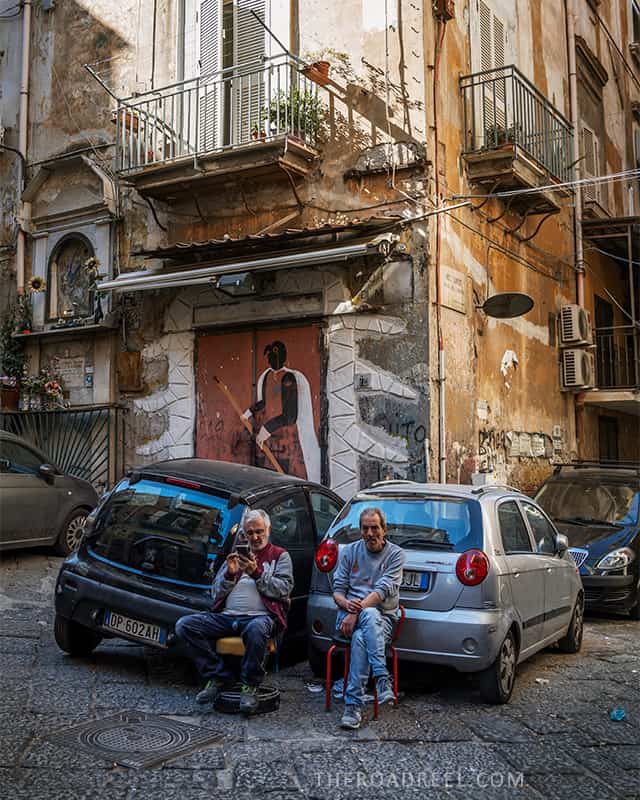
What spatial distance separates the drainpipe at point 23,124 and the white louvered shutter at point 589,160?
1063 cm

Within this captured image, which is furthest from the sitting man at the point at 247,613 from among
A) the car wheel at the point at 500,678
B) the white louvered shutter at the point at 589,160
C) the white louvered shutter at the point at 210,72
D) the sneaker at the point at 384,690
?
the white louvered shutter at the point at 589,160

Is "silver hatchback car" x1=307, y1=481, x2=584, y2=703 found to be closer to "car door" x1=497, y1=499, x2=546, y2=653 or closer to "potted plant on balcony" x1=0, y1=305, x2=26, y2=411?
"car door" x1=497, y1=499, x2=546, y2=653

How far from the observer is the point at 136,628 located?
5.79m

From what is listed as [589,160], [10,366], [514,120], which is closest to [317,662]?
[514,120]

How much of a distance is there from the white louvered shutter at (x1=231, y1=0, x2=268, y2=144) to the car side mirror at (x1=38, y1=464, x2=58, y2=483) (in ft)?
18.1

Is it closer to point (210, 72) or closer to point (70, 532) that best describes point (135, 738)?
point (70, 532)

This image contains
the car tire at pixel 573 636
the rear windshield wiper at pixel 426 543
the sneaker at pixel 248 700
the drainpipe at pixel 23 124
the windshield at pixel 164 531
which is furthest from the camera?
the drainpipe at pixel 23 124

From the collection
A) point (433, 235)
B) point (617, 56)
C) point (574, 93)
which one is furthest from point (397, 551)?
point (617, 56)

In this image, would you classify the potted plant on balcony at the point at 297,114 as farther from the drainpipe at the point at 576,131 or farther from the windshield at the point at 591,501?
the drainpipe at the point at 576,131

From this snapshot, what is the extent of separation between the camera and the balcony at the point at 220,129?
11.8 m

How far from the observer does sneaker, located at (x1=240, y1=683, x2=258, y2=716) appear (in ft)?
17.2

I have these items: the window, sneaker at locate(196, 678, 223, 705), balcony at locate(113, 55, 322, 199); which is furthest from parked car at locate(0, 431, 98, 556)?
sneaker at locate(196, 678, 223, 705)

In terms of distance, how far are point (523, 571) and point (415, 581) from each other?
96cm

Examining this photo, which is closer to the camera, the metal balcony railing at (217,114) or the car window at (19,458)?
the car window at (19,458)
